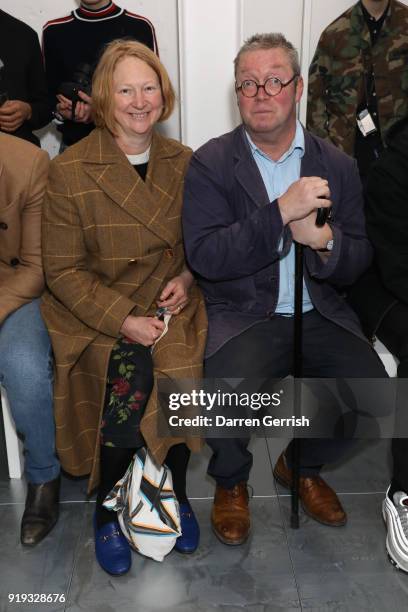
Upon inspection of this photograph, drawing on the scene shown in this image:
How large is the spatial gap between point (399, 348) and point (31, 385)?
3.93ft

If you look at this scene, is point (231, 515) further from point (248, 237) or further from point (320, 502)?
point (248, 237)

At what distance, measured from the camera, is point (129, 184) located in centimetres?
230

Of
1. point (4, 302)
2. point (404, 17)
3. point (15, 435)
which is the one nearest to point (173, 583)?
point (15, 435)

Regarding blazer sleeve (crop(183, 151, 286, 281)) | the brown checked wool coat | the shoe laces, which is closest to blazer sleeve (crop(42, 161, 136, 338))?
the brown checked wool coat

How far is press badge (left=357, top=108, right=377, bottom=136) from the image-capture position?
302 centimetres

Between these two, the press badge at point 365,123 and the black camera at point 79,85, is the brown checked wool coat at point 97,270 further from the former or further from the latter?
the press badge at point 365,123

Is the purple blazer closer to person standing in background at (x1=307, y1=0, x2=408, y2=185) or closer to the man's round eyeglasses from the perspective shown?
the man's round eyeglasses

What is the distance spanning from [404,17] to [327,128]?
545 millimetres

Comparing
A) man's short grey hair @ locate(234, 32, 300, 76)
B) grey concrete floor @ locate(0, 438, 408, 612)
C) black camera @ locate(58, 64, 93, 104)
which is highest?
man's short grey hair @ locate(234, 32, 300, 76)

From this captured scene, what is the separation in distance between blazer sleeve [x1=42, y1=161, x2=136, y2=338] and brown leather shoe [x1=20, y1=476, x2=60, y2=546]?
56 cm

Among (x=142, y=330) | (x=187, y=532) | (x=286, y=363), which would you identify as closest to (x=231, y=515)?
(x=187, y=532)

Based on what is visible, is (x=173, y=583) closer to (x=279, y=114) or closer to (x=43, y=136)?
(x=279, y=114)

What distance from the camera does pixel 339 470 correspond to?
2633mm

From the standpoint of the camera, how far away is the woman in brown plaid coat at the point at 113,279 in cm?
222
